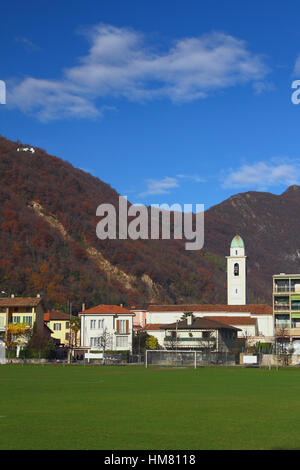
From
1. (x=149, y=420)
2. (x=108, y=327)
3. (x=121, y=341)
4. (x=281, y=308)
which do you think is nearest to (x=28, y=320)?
(x=108, y=327)

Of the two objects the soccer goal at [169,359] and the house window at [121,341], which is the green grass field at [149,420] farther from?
the house window at [121,341]

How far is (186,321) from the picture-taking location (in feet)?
353

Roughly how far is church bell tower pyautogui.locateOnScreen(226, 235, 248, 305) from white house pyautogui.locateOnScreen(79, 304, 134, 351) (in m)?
32.9

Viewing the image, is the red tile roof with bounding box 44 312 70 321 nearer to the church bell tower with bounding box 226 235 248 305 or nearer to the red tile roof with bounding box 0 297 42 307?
the red tile roof with bounding box 0 297 42 307

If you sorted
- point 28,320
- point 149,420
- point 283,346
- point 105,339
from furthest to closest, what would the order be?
point 28,320, point 105,339, point 283,346, point 149,420

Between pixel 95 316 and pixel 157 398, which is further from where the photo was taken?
pixel 95 316

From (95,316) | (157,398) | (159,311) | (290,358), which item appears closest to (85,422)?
(157,398)

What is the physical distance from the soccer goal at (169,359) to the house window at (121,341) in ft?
99.5

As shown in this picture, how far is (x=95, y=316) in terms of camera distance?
112625 millimetres

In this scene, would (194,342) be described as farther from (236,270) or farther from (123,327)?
(236,270)

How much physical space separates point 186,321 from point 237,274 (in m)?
33.2

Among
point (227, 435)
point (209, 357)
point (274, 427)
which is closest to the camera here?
point (227, 435)
